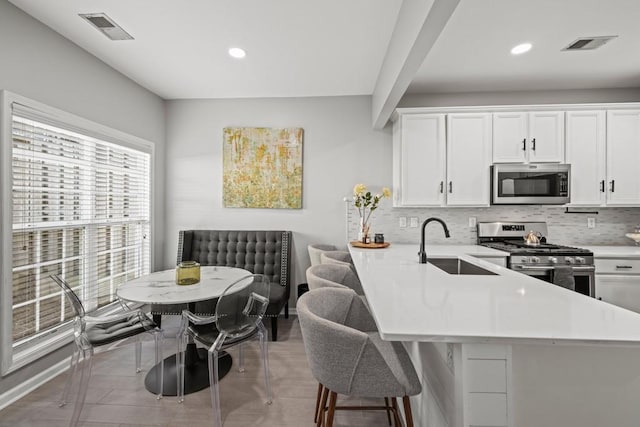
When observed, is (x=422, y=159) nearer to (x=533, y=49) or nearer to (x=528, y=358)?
(x=533, y=49)

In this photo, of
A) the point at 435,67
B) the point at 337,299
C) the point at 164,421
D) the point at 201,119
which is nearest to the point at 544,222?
the point at 435,67

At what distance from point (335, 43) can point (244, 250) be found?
7.79 ft

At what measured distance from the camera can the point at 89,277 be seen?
272cm

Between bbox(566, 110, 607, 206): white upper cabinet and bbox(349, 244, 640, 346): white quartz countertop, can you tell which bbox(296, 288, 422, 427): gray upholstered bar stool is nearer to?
bbox(349, 244, 640, 346): white quartz countertop

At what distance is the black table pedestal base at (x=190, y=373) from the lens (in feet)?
6.84

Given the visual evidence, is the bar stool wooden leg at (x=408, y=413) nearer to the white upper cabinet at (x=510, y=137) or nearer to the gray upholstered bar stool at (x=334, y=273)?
the gray upholstered bar stool at (x=334, y=273)

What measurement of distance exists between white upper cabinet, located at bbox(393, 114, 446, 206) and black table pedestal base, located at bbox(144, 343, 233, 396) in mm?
2360

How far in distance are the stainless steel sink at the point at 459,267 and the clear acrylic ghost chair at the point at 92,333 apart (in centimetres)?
225

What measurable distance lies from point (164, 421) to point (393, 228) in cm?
277

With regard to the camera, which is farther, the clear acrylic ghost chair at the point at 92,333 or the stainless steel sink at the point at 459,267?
the stainless steel sink at the point at 459,267

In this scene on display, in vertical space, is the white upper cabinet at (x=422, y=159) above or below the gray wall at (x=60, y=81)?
below

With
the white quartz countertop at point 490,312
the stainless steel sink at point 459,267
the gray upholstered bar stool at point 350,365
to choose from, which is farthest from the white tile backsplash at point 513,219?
the gray upholstered bar stool at point 350,365

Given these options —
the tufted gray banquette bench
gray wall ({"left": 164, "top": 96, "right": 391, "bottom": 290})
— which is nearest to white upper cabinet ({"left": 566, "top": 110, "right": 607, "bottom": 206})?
gray wall ({"left": 164, "top": 96, "right": 391, "bottom": 290})

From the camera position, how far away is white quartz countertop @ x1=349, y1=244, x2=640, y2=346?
927 millimetres
